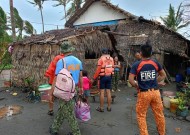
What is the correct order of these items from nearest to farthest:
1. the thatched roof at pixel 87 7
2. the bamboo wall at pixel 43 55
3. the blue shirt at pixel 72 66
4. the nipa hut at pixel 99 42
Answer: the blue shirt at pixel 72 66, the bamboo wall at pixel 43 55, the nipa hut at pixel 99 42, the thatched roof at pixel 87 7

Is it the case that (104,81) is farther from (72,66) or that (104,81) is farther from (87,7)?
(87,7)

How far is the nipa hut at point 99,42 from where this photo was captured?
10.2 metres

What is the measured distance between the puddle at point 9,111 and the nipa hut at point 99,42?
2.21 metres

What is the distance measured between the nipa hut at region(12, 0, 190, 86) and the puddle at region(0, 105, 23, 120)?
221cm

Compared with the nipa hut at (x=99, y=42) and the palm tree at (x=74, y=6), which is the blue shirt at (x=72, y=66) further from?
the palm tree at (x=74, y=6)

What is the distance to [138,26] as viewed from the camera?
14.4m

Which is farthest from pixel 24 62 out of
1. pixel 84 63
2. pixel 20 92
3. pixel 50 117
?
pixel 50 117

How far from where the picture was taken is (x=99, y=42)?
1100cm

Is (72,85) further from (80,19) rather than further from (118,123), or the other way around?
(80,19)

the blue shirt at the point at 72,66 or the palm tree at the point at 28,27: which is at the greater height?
the palm tree at the point at 28,27

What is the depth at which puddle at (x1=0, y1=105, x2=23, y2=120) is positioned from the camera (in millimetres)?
7259

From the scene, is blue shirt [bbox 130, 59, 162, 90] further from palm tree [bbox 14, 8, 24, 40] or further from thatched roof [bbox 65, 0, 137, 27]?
palm tree [bbox 14, 8, 24, 40]

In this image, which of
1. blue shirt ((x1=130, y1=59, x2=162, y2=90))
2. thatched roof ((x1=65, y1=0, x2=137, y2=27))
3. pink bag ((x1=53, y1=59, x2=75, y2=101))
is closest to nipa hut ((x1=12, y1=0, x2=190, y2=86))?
thatched roof ((x1=65, y1=0, x2=137, y2=27))

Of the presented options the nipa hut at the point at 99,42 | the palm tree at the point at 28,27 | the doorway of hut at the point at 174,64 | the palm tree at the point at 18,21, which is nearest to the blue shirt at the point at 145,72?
the nipa hut at the point at 99,42
